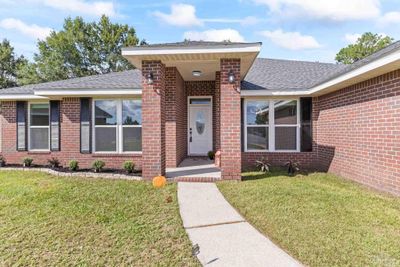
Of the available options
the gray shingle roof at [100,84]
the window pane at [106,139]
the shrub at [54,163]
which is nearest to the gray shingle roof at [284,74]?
the gray shingle roof at [100,84]

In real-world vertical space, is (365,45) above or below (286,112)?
above

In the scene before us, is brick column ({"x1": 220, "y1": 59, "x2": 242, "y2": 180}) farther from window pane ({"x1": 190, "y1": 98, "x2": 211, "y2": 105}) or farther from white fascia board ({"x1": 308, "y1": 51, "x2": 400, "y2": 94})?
window pane ({"x1": 190, "y1": 98, "x2": 211, "y2": 105})

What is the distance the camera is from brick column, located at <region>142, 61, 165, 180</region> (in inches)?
260

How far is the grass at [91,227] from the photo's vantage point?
3059 mm

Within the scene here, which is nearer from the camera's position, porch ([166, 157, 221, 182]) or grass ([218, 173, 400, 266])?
grass ([218, 173, 400, 266])

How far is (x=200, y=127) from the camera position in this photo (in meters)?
11.0

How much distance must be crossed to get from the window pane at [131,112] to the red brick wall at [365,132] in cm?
645

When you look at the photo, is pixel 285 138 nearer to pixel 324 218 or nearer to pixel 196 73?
pixel 196 73

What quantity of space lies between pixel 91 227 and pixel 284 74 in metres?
9.33

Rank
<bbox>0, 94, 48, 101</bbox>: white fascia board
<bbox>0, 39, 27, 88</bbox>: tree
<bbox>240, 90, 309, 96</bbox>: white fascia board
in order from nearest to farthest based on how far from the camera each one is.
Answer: <bbox>240, 90, 309, 96</bbox>: white fascia board, <bbox>0, 94, 48, 101</bbox>: white fascia board, <bbox>0, 39, 27, 88</bbox>: tree

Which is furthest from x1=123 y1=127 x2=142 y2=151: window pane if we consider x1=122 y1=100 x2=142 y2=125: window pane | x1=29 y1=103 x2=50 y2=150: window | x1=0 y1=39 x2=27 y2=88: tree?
x1=0 y1=39 x2=27 y2=88: tree

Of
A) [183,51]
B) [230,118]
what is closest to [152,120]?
[183,51]

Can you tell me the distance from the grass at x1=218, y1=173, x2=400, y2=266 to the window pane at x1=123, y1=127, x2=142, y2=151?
438 centimetres

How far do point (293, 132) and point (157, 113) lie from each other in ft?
17.1
